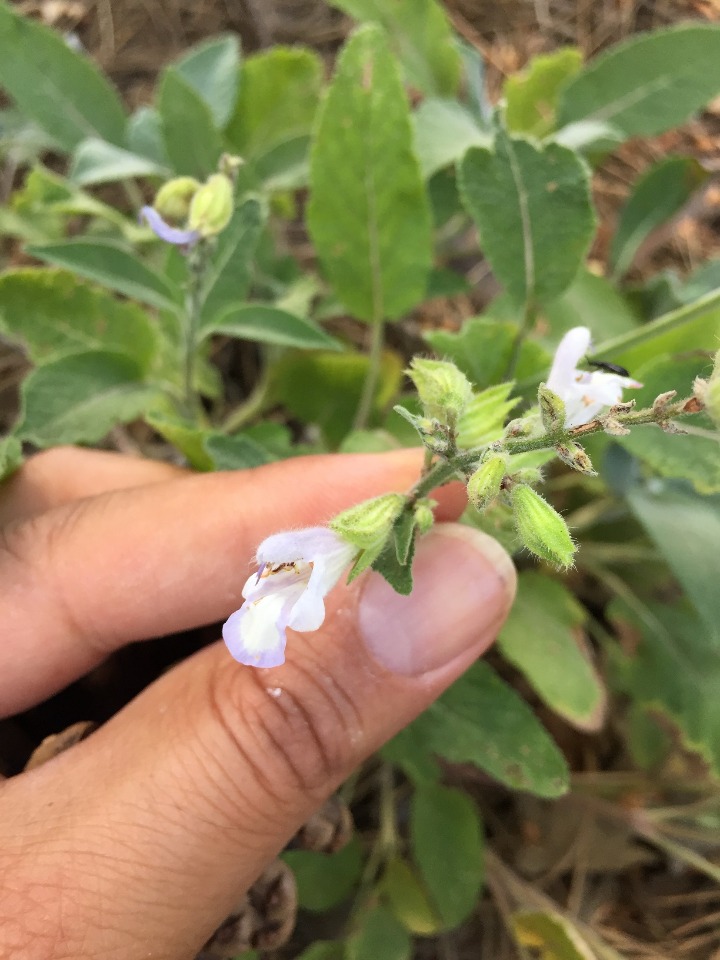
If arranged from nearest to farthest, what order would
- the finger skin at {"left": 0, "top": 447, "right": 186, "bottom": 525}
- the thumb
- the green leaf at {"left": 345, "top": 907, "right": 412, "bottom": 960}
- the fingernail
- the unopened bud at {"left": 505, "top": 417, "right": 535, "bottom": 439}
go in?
the unopened bud at {"left": 505, "top": 417, "right": 535, "bottom": 439} → the thumb → the fingernail → the finger skin at {"left": 0, "top": 447, "right": 186, "bottom": 525} → the green leaf at {"left": 345, "top": 907, "right": 412, "bottom": 960}

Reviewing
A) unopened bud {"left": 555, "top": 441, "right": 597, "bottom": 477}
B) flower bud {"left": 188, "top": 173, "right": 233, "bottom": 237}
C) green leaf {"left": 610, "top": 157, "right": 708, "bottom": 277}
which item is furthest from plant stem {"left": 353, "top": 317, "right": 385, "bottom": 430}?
unopened bud {"left": 555, "top": 441, "right": 597, "bottom": 477}

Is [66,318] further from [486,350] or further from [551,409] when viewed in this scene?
[551,409]

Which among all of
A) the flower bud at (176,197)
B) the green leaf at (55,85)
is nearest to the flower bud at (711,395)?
the flower bud at (176,197)

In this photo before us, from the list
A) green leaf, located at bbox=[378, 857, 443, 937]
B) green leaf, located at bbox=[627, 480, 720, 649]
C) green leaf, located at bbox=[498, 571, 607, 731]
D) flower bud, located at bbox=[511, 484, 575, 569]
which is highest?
flower bud, located at bbox=[511, 484, 575, 569]

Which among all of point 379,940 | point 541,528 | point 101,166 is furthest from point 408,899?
point 101,166

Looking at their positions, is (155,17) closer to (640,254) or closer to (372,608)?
(640,254)

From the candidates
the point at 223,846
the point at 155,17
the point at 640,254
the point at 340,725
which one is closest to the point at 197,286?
the point at 340,725

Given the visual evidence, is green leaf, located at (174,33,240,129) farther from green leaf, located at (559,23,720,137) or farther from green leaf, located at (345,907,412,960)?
green leaf, located at (345,907,412,960)
